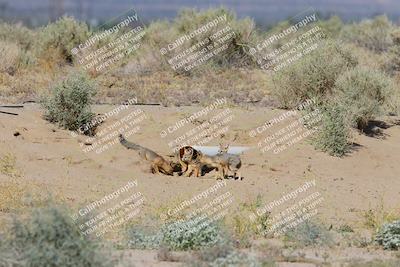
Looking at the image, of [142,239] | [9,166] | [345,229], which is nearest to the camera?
[142,239]

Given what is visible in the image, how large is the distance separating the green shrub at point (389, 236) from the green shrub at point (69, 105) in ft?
22.6

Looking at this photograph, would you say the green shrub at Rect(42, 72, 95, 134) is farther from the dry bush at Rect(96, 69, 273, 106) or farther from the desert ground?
the dry bush at Rect(96, 69, 273, 106)

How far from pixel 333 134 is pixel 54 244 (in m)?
9.00

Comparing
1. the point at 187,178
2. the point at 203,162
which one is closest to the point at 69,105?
the point at 203,162

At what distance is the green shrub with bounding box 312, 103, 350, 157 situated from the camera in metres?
16.0

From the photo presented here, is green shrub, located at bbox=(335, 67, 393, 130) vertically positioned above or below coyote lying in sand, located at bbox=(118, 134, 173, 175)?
below

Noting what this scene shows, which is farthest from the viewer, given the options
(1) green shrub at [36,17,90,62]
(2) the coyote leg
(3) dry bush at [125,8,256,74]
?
(1) green shrub at [36,17,90,62]

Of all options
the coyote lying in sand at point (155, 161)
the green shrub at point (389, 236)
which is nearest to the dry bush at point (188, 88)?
the coyote lying in sand at point (155, 161)

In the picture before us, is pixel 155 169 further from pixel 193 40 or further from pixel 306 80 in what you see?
pixel 193 40

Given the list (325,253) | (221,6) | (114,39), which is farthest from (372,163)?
(221,6)

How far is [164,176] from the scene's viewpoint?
14547mm

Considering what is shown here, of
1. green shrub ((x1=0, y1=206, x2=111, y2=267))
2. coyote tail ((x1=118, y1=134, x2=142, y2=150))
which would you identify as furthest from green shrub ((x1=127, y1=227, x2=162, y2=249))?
coyote tail ((x1=118, y1=134, x2=142, y2=150))

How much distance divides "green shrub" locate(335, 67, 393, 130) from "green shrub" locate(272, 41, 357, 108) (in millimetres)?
370

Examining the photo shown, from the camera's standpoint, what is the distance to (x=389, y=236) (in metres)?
10.8
